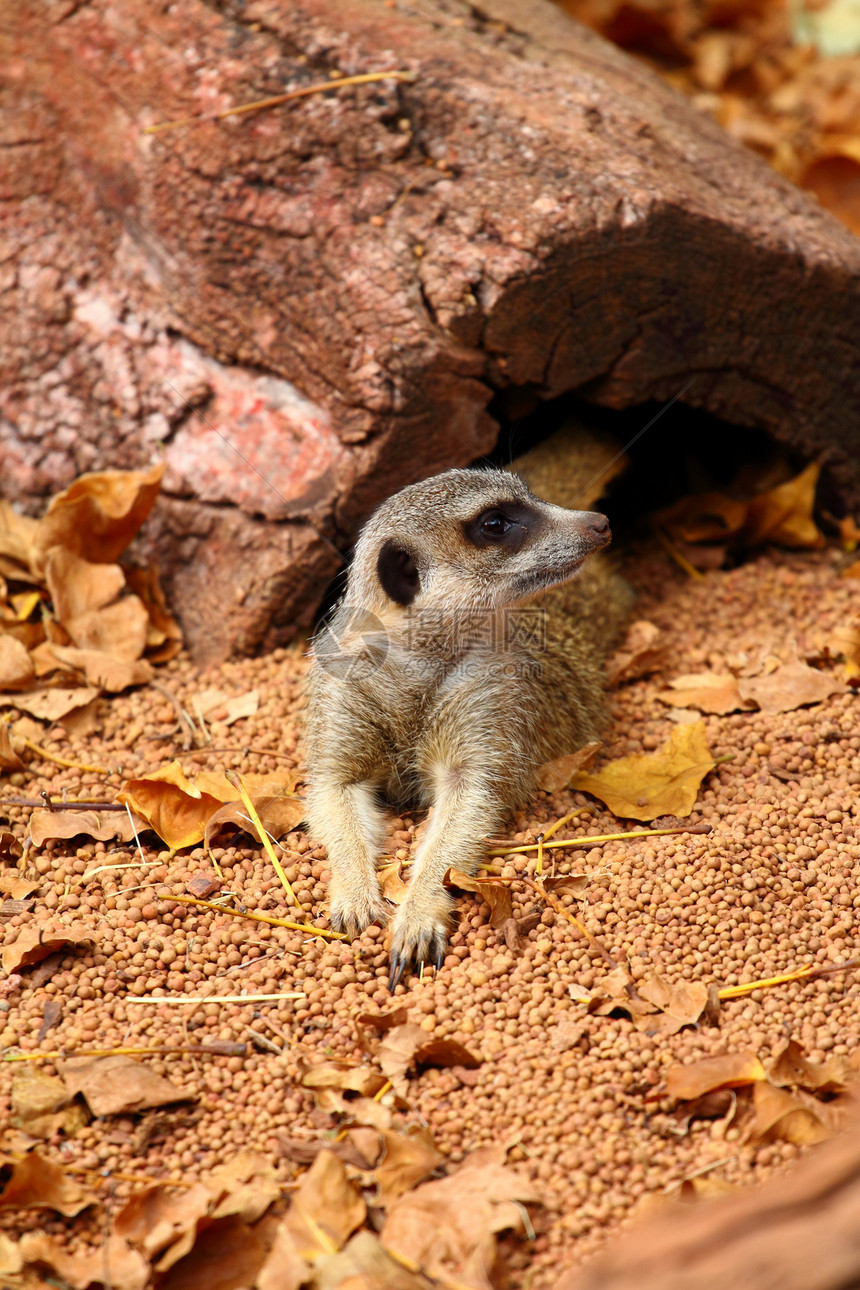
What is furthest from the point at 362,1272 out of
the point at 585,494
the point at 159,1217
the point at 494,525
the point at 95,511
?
the point at 585,494

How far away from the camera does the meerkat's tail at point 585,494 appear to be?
12.2 feet

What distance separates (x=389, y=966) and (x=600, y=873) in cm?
59

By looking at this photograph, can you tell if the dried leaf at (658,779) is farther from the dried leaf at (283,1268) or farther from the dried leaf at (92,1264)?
the dried leaf at (92,1264)

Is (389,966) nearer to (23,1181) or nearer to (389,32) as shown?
(23,1181)

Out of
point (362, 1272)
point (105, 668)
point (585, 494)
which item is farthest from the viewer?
point (585, 494)

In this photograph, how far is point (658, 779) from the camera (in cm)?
298

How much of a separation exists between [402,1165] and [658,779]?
1.43 m

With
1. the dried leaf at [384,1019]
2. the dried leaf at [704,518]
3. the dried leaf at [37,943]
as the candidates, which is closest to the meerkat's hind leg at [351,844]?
the dried leaf at [384,1019]

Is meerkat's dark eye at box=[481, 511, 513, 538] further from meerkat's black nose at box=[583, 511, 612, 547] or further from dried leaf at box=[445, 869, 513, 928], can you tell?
dried leaf at box=[445, 869, 513, 928]

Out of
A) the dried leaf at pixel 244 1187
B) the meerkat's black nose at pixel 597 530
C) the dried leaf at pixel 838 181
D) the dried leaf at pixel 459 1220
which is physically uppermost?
the dried leaf at pixel 838 181

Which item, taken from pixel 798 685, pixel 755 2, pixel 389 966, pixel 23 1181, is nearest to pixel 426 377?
pixel 798 685

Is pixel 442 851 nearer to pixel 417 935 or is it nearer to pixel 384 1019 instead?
pixel 417 935

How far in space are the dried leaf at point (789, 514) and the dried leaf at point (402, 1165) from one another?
296cm

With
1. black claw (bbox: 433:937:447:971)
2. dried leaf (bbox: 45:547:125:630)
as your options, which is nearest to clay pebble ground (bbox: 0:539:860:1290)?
black claw (bbox: 433:937:447:971)
